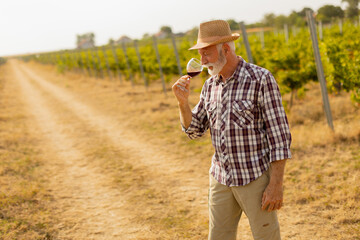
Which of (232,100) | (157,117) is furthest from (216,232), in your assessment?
(157,117)

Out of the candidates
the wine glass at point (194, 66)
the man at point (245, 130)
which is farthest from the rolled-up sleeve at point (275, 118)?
the wine glass at point (194, 66)

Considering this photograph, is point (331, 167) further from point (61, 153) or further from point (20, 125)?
point (20, 125)

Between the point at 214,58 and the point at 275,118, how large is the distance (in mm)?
465

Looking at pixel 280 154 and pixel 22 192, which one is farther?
pixel 22 192

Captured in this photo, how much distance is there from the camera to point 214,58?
1.83 meters

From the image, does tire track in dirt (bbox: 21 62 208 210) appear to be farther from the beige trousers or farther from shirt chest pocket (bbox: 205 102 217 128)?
shirt chest pocket (bbox: 205 102 217 128)

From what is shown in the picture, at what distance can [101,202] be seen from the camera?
4.21 m

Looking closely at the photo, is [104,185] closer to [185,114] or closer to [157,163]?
[157,163]

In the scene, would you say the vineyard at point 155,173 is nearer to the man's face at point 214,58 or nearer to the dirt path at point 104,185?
the dirt path at point 104,185

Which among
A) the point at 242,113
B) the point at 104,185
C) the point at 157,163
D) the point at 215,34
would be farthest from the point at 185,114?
the point at 157,163

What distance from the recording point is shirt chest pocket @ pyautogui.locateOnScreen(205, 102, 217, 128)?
6.32 feet

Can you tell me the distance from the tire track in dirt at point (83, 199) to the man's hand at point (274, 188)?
196cm

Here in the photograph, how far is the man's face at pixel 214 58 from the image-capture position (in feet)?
5.97

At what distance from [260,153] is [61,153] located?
212 inches
